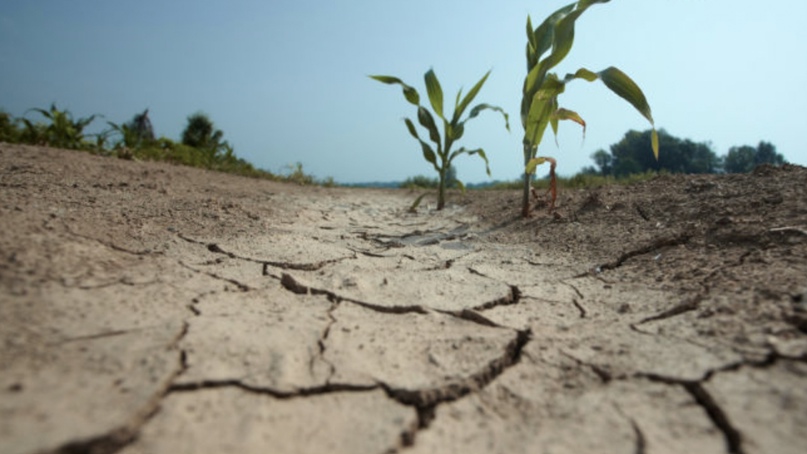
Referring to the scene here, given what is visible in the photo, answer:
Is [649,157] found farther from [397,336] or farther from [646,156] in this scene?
[397,336]

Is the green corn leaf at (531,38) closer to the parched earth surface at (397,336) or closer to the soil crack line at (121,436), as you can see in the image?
the parched earth surface at (397,336)

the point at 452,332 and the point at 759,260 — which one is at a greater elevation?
the point at 759,260

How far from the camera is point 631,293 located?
1598 millimetres

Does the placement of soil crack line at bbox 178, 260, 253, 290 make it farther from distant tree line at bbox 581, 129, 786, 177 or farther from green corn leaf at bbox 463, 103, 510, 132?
distant tree line at bbox 581, 129, 786, 177

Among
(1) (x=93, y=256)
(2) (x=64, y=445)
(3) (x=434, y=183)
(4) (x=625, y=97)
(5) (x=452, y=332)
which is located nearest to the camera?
(2) (x=64, y=445)

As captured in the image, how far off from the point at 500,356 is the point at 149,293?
44.3 inches

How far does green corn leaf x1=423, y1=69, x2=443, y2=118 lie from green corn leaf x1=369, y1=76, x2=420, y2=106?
0.12m

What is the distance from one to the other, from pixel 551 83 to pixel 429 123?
4.76ft

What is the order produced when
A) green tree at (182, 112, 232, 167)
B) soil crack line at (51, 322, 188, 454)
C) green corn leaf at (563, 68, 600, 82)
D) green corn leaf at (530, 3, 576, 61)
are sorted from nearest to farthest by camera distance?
1. soil crack line at (51, 322, 188, 454)
2. green corn leaf at (563, 68, 600, 82)
3. green corn leaf at (530, 3, 576, 61)
4. green tree at (182, 112, 232, 167)

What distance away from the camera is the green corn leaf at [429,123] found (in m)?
3.91

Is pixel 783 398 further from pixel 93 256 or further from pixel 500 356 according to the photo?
pixel 93 256

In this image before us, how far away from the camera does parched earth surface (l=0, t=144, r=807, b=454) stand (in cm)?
84

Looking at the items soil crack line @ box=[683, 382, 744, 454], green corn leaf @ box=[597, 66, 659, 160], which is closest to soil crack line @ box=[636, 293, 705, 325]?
soil crack line @ box=[683, 382, 744, 454]

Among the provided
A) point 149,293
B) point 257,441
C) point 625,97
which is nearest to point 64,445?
point 257,441
